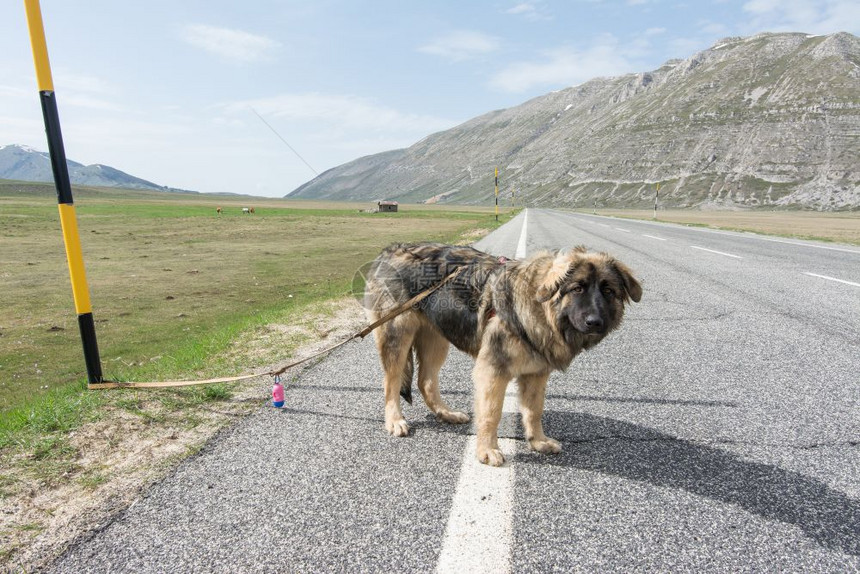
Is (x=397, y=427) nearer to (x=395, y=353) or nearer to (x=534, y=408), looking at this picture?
(x=395, y=353)

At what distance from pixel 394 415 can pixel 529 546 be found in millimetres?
1646

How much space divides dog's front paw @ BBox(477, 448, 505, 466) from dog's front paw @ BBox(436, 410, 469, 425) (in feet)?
2.02

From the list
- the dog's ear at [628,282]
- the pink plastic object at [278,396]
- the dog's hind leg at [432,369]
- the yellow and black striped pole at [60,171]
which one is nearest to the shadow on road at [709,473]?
the dog's hind leg at [432,369]

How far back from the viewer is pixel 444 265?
3820 millimetres

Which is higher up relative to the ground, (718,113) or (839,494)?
(718,113)

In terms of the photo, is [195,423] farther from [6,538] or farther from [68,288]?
[68,288]

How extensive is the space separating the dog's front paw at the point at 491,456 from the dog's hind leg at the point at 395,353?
0.77 m

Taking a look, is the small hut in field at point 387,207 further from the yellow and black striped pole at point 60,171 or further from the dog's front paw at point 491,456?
the dog's front paw at point 491,456

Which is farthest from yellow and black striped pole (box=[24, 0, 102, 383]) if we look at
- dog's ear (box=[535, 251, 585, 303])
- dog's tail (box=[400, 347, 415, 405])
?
dog's ear (box=[535, 251, 585, 303])

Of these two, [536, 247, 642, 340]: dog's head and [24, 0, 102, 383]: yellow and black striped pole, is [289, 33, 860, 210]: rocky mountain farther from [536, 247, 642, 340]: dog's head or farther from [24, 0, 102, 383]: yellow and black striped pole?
[24, 0, 102, 383]: yellow and black striped pole

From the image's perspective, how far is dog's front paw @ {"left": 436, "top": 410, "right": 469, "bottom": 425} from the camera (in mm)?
3826

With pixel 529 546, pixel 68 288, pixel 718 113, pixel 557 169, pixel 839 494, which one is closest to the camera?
pixel 529 546

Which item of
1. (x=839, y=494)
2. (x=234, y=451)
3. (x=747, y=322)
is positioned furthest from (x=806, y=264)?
(x=234, y=451)

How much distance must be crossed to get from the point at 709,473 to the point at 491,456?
53.2 inches
